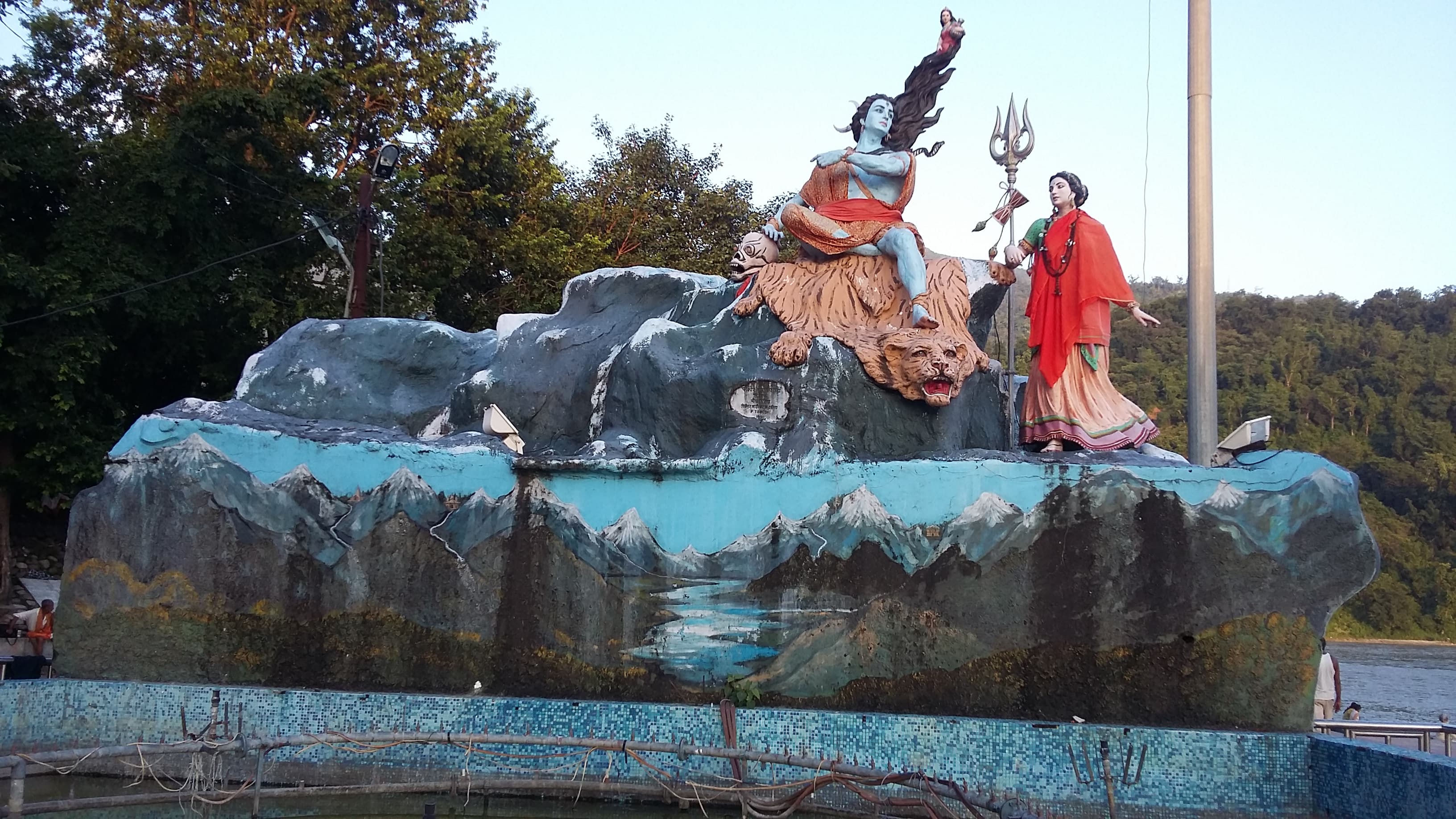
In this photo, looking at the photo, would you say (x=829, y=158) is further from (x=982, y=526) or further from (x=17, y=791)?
(x=17, y=791)

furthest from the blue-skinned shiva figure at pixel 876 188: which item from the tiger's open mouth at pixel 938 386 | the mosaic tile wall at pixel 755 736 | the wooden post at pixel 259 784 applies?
the wooden post at pixel 259 784

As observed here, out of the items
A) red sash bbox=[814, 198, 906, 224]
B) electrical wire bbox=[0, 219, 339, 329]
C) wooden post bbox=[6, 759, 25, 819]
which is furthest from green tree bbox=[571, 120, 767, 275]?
wooden post bbox=[6, 759, 25, 819]

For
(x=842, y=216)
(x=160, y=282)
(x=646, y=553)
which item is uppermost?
(x=160, y=282)

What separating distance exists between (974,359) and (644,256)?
40.3ft

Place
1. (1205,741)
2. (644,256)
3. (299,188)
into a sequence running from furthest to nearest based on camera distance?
(644,256) → (299,188) → (1205,741)

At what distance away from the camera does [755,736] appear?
8.39 meters

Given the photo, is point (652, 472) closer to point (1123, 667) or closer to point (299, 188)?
point (1123, 667)

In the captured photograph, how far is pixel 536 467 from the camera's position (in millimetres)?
9172

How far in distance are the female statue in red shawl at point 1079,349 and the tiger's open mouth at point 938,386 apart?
0.81 meters

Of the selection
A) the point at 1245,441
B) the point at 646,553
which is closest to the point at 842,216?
the point at 646,553

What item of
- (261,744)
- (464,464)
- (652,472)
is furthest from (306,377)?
(261,744)

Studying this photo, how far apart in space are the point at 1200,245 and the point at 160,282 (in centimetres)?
1180

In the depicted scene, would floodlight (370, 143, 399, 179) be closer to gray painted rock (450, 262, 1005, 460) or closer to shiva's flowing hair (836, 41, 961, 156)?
gray painted rock (450, 262, 1005, 460)

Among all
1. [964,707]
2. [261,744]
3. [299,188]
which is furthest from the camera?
[299,188]
